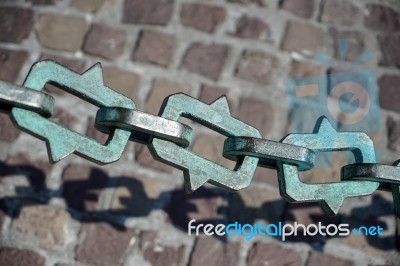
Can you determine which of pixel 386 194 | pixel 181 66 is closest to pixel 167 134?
pixel 181 66

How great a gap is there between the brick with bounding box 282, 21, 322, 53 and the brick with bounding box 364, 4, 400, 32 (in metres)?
0.15

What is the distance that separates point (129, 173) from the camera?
3.95ft

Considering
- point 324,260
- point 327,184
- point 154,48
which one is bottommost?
point 324,260

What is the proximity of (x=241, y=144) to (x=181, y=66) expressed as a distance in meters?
0.80

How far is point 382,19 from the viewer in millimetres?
1390

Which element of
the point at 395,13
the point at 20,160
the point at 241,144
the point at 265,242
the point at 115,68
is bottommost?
the point at 265,242

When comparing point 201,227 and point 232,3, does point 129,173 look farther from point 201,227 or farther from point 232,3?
point 232,3

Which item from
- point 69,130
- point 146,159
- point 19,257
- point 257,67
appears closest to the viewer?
point 69,130

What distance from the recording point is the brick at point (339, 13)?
1.38 metres

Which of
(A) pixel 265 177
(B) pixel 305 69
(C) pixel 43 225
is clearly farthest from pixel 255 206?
(C) pixel 43 225

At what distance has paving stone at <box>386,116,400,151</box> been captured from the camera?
129 cm

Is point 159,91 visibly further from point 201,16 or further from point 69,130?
point 69,130

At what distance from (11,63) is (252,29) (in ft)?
2.11

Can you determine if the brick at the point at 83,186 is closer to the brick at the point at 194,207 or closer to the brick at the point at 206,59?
the brick at the point at 194,207
